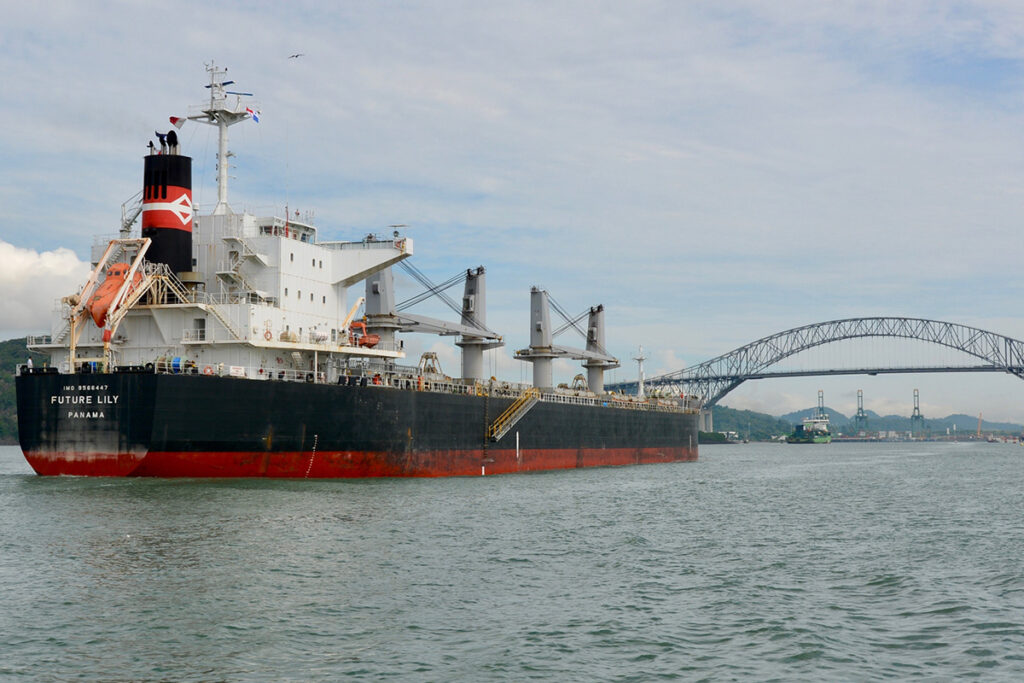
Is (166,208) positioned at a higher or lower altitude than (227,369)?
higher

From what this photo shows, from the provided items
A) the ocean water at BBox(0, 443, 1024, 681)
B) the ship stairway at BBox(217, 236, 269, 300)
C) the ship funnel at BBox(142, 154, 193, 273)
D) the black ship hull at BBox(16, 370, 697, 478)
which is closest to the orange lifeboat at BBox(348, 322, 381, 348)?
the black ship hull at BBox(16, 370, 697, 478)

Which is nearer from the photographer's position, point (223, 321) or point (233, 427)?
point (233, 427)

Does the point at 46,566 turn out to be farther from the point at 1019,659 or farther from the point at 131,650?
the point at 1019,659

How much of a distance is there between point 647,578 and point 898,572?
5227 mm

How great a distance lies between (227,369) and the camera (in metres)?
34.8

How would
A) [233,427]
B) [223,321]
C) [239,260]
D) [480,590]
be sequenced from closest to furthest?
[480,590]
[233,427]
[223,321]
[239,260]

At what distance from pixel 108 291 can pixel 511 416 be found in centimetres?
2093

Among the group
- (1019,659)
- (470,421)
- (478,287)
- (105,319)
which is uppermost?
(478,287)

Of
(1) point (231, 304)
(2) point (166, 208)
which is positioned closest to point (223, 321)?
(1) point (231, 304)

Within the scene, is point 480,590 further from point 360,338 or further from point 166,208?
point 360,338

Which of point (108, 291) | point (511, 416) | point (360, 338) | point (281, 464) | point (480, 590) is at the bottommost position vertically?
point (480, 590)

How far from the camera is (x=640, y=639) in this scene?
46.4 feet

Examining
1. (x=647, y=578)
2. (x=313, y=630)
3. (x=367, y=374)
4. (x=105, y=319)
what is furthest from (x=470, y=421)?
(x=313, y=630)

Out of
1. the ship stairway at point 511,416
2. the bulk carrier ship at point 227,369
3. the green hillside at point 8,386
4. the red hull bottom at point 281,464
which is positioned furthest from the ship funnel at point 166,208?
the green hillside at point 8,386
